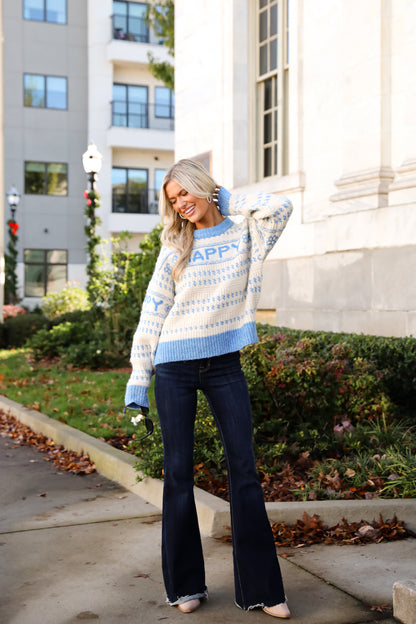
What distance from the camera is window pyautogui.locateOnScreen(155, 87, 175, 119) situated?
113ft

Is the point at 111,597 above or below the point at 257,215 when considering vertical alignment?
below

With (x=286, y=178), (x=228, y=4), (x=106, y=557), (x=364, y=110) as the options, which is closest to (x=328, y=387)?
(x=106, y=557)

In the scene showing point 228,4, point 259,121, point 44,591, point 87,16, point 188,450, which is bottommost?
point 44,591

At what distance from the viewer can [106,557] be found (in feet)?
14.2

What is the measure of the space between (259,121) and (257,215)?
28.6 feet

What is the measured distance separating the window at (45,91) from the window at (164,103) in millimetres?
4204

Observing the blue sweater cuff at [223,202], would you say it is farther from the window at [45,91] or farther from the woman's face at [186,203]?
the window at [45,91]

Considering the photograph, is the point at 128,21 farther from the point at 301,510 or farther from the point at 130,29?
the point at 301,510

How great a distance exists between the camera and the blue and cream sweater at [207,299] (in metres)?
3.51

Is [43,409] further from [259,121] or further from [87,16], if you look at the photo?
[87,16]

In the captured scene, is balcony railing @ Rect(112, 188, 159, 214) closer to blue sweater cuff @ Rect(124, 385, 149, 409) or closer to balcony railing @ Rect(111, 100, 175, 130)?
balcony railing @ Rect(111, 100, 175, 130)

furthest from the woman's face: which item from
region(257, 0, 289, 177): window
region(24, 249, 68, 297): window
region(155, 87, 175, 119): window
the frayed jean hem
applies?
region(155, 87, 175, 119): window

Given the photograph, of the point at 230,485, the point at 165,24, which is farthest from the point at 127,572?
the point at 165,24

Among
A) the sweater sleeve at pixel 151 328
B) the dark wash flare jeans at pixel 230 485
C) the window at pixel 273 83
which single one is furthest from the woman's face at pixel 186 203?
the window at pixel 273 83
